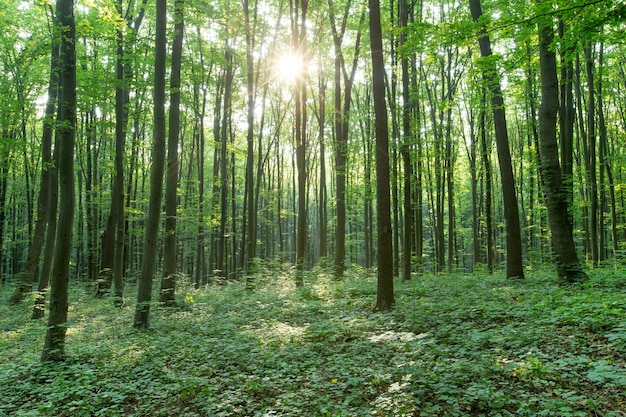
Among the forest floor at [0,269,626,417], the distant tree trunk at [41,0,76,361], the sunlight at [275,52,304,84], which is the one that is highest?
the sunlight at [275,52,304,84]

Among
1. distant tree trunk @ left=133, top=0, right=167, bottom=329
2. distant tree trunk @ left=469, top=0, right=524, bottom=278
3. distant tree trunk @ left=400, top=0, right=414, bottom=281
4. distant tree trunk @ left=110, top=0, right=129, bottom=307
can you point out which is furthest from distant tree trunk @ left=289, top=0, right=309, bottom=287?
distant tree trunk @ left=469, top=0, right=524, bottom=278

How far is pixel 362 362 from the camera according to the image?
5.81 meters

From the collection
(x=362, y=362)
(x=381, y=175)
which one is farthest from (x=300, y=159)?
(x=362, y=362)

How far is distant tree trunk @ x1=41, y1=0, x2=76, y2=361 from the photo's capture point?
6.93 metres

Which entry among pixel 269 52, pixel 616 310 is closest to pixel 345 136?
pixel 269 52

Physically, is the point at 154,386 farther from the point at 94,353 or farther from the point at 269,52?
the point at 269,52

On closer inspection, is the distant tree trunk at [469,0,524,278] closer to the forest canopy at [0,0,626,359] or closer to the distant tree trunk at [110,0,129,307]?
the forest canopy at [0,0,626,359]

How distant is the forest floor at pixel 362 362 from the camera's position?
4121mm

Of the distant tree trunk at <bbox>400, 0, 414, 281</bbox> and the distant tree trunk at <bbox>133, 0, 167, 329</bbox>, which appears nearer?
the distant tree trunk at <bbox>133, 0, 167, 329</bbox>

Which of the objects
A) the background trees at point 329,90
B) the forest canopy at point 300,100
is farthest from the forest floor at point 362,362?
the background trees at point 329,90

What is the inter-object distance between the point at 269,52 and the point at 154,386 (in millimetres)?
18714

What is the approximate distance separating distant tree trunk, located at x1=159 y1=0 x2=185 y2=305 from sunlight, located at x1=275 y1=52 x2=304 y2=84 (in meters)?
5.75

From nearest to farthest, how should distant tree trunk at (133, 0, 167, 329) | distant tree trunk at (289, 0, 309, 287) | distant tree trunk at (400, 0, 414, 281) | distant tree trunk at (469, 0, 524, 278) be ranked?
distant tree trunk at (133, 0, 167, 329) < distant tree trunk at (469, 0, 524, 278) < distant tree trunk at (400, 0, 414, 281) < distant tree trunk at (289, 0, 309, 287)

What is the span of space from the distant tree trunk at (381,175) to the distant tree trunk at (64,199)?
20.9ft
